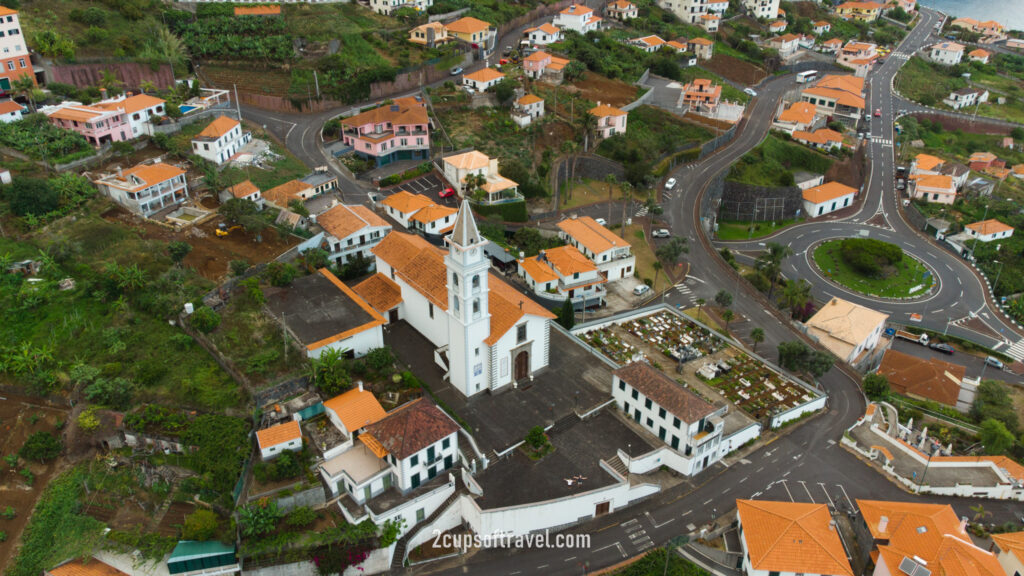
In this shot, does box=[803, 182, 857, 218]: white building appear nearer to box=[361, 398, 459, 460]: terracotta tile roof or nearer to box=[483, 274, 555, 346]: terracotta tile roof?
box=[483, 274, 555, 346]: terracotta tile roof

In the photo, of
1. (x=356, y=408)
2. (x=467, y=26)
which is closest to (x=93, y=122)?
(x=356, y=408)

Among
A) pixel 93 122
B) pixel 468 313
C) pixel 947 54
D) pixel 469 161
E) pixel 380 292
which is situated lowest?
pixel 380 292

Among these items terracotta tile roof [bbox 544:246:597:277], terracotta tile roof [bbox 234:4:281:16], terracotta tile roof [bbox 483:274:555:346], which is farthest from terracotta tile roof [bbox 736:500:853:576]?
terracotta tile roof [bbox 234:4:281:16]

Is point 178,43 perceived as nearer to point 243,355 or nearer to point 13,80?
point 13,80

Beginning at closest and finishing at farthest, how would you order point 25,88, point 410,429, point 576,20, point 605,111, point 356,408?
point 410,429
point 356,408
point 25,88
point 605,111
point 576,20

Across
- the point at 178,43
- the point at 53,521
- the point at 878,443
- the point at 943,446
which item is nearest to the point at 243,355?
the point at 53,521

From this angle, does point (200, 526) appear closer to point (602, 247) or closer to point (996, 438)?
point (602, 247)
